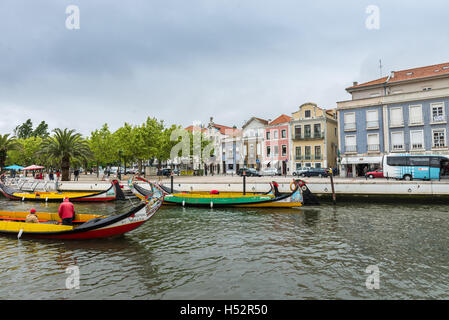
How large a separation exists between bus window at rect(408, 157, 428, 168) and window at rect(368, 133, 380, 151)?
433 inches

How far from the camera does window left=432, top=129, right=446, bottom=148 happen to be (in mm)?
37800

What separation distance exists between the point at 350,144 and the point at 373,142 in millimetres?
3276

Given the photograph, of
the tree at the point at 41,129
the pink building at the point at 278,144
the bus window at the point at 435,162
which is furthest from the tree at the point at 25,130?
the bus window at the point at 435,162

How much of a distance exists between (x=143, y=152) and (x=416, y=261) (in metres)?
43.5

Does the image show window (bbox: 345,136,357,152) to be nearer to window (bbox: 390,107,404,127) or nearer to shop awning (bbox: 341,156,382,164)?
shop awning (bbox: 341,156,382,164)

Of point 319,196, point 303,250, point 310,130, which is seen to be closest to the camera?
point 303,250

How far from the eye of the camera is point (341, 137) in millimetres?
45344

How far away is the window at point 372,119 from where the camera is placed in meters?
42.2

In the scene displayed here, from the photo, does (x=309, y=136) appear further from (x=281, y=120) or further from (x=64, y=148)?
(x=64, y=148)

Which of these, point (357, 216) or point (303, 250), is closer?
point (303, 250)
